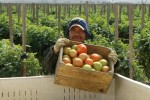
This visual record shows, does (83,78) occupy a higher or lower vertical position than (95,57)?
lower

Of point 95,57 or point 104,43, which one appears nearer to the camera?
point 95,57

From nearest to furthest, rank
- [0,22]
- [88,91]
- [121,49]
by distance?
[88,91] < [121,49] < [0,22]

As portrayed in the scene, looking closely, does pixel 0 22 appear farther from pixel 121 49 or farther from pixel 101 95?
pixel 101 95

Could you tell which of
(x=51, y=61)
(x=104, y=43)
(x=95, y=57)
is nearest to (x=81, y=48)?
(x=95, y=57)

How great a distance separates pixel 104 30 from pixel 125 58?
5036 millimetres

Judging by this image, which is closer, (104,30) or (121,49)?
(121,49)

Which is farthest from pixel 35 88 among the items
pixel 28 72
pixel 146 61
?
pixel 146 61

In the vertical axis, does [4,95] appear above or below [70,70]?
below

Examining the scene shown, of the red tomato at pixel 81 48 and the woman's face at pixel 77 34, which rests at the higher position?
the woman's face at pixel 77 34

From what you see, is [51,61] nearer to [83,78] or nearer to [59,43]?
[59,43]

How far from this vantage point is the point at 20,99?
2.77 m

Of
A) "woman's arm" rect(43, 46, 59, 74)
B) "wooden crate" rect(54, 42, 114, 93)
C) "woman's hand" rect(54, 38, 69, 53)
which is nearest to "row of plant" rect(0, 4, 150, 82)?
"woman's arm" rect(43, 46, 59, 74)

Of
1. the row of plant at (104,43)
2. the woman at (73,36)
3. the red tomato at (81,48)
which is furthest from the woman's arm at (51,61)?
the row of plant at (104,43)

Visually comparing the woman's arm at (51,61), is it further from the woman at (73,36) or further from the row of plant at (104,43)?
the row of plant at (104,43)
